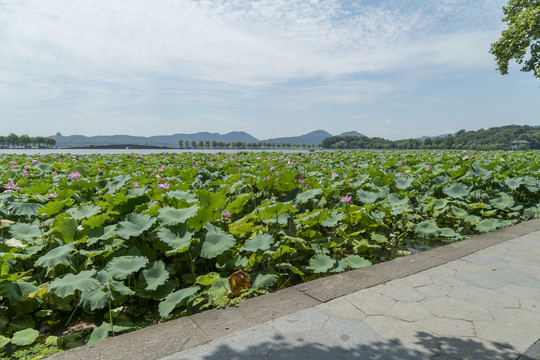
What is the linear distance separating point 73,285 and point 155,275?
54 cm

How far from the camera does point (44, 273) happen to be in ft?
8.48

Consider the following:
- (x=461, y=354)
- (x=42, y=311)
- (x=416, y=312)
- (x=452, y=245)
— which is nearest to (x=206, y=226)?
(x=42, y=311)

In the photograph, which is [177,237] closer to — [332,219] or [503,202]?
[332,219]

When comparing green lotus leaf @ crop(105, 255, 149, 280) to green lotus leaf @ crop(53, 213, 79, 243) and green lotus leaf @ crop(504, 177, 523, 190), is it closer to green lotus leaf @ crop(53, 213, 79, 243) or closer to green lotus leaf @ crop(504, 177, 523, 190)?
green lotus leaf @ crop(53, 213, 79, 243)

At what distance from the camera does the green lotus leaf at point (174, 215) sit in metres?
2.48

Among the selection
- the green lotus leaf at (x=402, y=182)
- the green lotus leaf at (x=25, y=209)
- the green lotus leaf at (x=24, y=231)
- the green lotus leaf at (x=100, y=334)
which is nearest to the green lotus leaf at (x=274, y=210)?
the green lotus leaf at (x=100, y=334)

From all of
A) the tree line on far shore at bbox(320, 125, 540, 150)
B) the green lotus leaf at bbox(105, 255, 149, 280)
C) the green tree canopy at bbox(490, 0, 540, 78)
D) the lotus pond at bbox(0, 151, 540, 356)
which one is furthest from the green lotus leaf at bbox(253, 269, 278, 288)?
the tree line on far shore at bbox(320, 125, 540, 150)

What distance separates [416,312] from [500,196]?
172 inches

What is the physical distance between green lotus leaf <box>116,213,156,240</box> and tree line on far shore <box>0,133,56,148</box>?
3359 inches

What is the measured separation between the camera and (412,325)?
1768 millimetres

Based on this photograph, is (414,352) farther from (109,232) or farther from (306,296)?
(109,232)

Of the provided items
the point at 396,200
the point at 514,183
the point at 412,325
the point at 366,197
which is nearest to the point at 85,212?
the point at 412,325

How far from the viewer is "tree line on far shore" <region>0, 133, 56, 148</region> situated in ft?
230

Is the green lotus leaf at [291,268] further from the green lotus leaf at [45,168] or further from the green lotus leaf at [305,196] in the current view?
the green lotus leaf at [45,168]
